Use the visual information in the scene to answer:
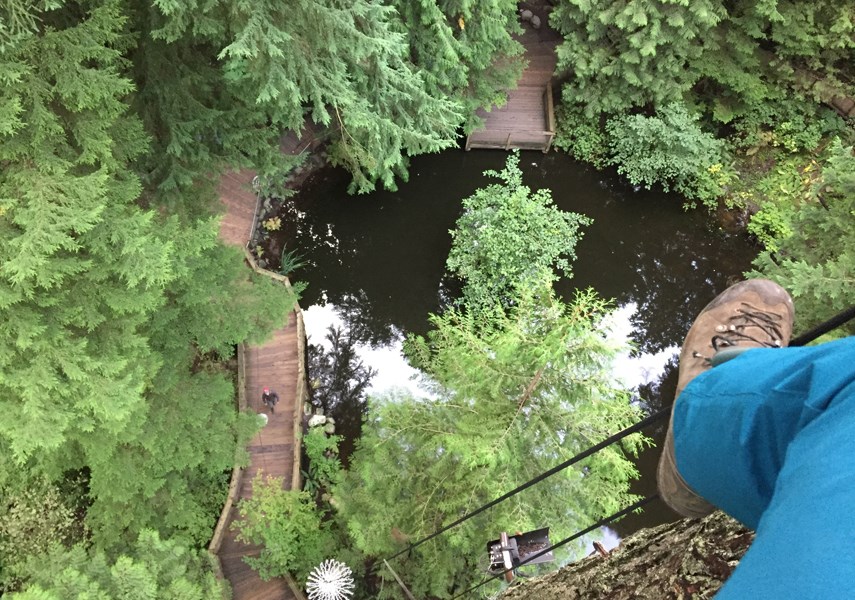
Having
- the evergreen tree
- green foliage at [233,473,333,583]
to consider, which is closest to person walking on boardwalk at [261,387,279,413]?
green foliage at [233,473,333,583]

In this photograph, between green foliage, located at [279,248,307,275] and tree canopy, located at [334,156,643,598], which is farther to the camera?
green foliage, located at [279,248,307,275]

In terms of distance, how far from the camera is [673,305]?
862 cm

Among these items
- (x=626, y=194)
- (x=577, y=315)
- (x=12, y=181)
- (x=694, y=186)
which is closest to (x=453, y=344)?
(x=577, y=315)

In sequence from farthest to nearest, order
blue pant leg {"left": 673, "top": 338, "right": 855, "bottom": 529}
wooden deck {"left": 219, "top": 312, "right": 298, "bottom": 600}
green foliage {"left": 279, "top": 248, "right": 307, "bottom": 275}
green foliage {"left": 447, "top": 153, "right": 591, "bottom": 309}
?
green foliage {"left": 279, "top": 248, "right": 307, "bottom": 275} < green foliage {"left": 447, "top": 153, "right": 591, "bottom": 309} < wooden deck {"left": 219, "top": 312, "right": 298, "bottom": 600} < blue pant leg {"left": 673, "top": 338, "right": 855, "bottom": 529}

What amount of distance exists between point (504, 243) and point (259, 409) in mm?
4075

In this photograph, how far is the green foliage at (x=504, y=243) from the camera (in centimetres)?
766

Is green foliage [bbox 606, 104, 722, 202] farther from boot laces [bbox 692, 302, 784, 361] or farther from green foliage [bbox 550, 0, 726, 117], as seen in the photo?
boot laces [bbox 692, 302, 784, 361]

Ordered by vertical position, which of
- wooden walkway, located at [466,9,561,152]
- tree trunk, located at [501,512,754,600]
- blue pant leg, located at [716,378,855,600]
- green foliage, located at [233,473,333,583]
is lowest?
green foliage, located at [233,473,333,583]

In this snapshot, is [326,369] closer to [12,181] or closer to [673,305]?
[12,181]

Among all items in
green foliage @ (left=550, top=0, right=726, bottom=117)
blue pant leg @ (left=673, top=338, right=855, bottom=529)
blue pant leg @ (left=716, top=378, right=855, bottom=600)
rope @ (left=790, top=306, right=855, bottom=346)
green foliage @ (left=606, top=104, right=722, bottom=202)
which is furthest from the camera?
green foliage @ (left=606, top=104, right=722, bottom=202)

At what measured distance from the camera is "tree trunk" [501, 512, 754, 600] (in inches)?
88.7

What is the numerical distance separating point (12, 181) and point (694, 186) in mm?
9329

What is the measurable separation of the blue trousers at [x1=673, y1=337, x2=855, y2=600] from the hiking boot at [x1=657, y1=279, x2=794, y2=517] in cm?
80

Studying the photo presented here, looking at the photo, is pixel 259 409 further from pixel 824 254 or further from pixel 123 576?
pixel 824 254
